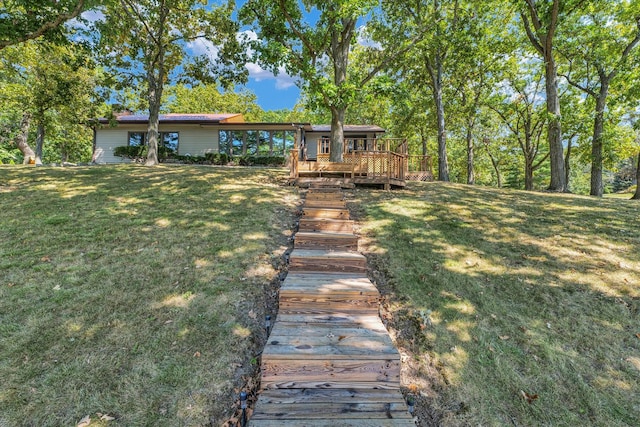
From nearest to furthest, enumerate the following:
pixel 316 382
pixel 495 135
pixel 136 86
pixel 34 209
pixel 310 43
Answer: pixel 316 382, pixel 34 209, pixel 310 43, pixel 136 86, pixel 495 135

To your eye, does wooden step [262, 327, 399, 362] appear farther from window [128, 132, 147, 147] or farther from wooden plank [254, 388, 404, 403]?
window [128, 132, 147, 147]

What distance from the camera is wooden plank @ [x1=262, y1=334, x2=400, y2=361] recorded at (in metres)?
2.73

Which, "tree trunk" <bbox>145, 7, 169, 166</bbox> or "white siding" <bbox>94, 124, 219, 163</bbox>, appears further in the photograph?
"white siding" <bbox>94, 124, 219, 163</bbox>

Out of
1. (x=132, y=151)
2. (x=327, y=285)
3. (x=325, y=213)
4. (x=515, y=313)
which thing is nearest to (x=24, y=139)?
(x=132, y=151)

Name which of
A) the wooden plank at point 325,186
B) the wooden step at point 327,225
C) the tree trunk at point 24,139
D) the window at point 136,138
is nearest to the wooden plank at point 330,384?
the wooden step at point 327,225

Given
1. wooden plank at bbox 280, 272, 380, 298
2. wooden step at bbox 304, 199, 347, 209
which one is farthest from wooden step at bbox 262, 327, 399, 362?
wooden step at bbox 304, 199, 347, 209

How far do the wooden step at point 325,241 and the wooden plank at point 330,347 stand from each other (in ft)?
7.04

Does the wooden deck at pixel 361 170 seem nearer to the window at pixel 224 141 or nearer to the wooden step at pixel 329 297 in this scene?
the wooden step at pixel 329 297

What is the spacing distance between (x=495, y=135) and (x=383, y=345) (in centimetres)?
3084

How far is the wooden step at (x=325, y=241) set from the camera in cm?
506

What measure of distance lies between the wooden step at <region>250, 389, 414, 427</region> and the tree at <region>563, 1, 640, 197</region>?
15.4 meters

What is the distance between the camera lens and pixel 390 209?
287 inches

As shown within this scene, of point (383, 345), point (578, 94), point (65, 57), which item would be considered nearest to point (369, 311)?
point (383, 345)

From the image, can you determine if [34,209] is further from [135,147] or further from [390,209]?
[135,147]
